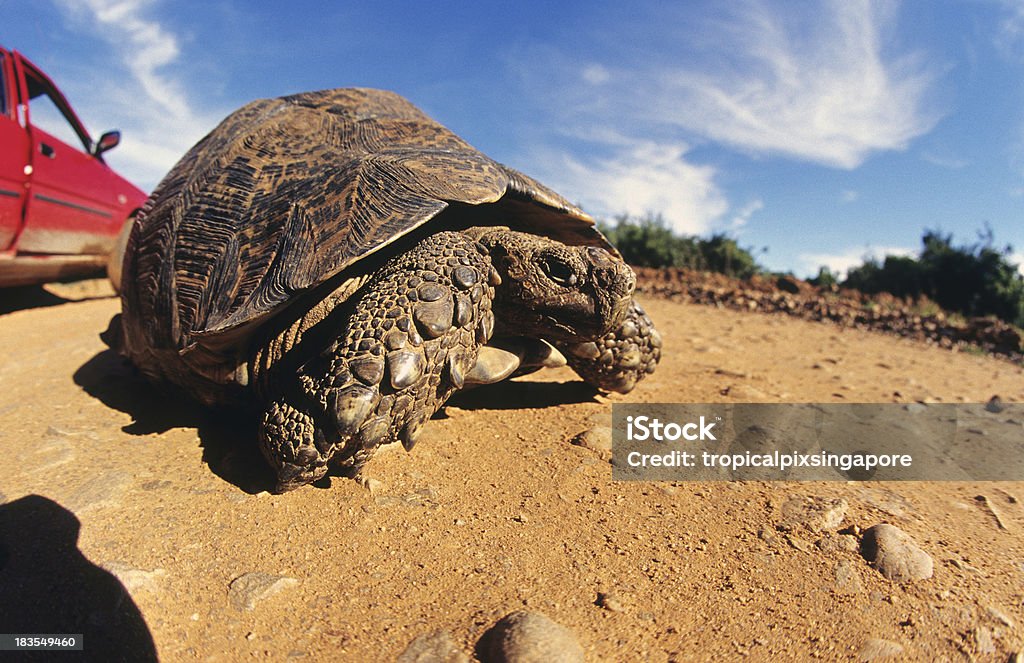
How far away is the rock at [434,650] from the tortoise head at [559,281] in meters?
1.33

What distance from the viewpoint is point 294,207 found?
7.47 ft

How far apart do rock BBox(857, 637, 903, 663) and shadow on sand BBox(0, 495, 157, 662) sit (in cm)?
175

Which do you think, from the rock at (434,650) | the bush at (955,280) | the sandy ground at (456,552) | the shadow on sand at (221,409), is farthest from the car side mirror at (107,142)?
the bush at (955,280)

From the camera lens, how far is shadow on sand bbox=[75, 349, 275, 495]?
2200 millimetres

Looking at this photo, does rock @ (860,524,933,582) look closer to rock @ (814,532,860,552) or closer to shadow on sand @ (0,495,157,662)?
rock @ (814,532,860,552)

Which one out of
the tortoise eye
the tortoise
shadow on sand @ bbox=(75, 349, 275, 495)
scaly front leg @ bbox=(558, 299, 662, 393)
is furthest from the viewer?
scaly front leg @ bbox=(558, 299, 662, 393)

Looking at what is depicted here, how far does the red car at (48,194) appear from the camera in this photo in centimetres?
515

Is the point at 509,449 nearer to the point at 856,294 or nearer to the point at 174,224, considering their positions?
the point at 174,224

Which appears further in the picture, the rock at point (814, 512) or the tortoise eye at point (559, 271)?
the tortoise eye at point (559, 271)

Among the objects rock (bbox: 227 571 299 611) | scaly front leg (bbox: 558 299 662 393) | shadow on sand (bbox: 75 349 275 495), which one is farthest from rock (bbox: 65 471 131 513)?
scaly front leg (bbox: 558 299 662 393)

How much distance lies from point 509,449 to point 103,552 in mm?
1429

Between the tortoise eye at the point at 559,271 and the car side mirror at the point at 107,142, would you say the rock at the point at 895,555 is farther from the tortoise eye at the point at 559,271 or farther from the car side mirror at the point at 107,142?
the car side mirror at the point at 107,142

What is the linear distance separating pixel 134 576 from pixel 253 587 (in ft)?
1.13

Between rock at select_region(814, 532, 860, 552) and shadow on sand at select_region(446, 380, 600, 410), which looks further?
shadow on sand at select_region(446, 380, 600, 410)
